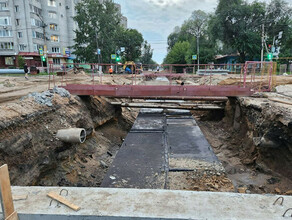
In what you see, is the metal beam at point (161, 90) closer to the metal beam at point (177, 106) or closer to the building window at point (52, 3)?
Result: the metal beam at point (177, 106)

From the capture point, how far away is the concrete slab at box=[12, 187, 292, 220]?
2.26 meters

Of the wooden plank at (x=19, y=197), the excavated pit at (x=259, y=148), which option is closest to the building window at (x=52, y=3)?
the excavated pit at (x=259, y=148)

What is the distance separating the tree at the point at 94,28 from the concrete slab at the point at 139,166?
33801 mm

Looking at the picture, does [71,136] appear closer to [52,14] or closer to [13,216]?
[13,216]

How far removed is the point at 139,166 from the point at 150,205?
11.8ft

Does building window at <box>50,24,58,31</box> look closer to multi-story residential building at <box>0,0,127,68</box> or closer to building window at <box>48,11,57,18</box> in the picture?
multi-story residential building at <box>0,0,127,68</box>

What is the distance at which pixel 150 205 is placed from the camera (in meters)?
2.42

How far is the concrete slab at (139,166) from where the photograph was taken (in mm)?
5125

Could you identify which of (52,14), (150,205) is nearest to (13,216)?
(150,205)

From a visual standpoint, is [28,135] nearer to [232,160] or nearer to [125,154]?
[125,154]

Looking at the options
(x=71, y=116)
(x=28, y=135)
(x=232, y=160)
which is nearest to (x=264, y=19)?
(x=232, y=160)

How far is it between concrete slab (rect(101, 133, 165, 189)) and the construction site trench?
478 mm

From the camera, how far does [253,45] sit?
33000 millimetres

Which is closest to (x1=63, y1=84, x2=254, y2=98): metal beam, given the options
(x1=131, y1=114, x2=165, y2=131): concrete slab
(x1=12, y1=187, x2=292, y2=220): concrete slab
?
(x1=131, y1=114, x2=165, y2=131): concrete slab
